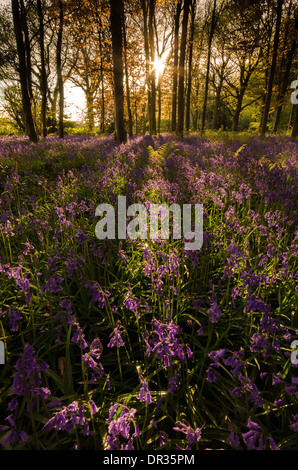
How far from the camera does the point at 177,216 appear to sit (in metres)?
3.52

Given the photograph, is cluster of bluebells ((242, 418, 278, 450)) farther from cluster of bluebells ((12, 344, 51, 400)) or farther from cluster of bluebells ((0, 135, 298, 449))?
cluster of bluebells ((12, 344, 51, 400))

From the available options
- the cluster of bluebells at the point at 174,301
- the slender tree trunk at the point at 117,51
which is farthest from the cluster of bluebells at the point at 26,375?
the slender tree trunk at the point at 117,51

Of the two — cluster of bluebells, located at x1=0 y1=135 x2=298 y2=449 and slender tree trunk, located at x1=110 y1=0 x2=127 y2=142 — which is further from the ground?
slender tree trunk, located at x1=110 y1=0 x2=127 y2=142

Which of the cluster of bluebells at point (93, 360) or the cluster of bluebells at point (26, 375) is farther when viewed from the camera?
the cluster of bluebells at point (93, 360)

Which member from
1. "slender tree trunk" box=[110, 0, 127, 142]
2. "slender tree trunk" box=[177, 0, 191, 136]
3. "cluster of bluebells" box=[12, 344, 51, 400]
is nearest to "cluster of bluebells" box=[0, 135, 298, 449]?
"cluster of bluebells" box=[12, 344, 51, 400]

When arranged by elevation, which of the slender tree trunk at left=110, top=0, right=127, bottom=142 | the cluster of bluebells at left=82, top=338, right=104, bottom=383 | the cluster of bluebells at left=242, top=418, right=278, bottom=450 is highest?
the slender tree trunk at left=110, top=0, right=127, bottom=142

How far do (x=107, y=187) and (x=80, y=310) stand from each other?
2.60 m

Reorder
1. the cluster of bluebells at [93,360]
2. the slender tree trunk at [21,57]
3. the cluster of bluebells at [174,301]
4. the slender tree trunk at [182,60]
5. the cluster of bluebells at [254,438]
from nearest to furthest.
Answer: the cluster of bluebells at [254,438] < the cluster of bluebells at [174,301] < the cluster of bluebells at [93,360] < the slender tree trunk at [21,57] < the slender tree trunk at [182,60]

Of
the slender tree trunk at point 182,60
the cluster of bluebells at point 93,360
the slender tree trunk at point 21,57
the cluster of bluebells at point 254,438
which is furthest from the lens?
the slender tree trunk at point 182,60

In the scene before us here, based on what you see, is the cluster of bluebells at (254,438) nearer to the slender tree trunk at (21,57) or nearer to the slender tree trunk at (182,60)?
the slender tree trunk at (21,57)

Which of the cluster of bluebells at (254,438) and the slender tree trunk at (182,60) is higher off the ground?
the slender tree trunk at (182,60)

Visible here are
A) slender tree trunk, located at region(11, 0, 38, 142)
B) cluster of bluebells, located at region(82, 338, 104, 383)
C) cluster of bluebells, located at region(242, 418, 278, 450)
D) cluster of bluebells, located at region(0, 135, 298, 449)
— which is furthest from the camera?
slender tree trunk, located at region(11, 0, 38, 142)
